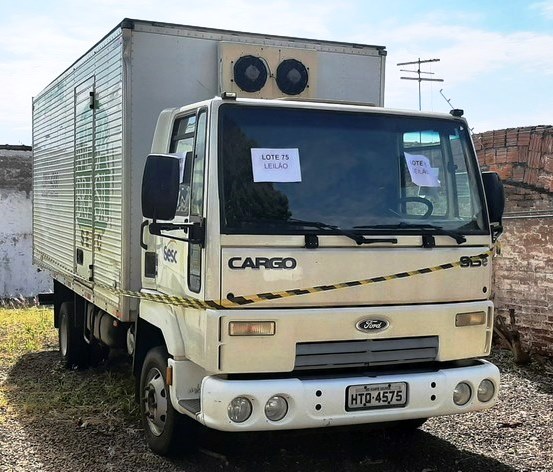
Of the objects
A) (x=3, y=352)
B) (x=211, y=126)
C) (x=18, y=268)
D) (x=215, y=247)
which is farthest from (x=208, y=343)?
(x=18, y=268)

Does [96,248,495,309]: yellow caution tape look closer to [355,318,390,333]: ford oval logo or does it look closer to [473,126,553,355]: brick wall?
[355,318,390,333]: ford oval logo

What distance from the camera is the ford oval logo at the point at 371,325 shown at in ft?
15.0

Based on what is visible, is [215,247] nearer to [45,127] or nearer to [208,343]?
[208,343]

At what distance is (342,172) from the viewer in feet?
15.1

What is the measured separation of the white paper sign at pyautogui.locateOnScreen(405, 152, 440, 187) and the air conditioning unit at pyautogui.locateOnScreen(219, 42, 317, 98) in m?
1.27

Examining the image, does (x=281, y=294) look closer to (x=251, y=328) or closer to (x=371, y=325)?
(x=251, y=328)

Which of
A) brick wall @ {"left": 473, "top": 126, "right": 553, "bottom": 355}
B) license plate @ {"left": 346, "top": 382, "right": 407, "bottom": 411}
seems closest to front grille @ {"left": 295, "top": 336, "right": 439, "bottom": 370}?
license plate @ {"left": 346, "top": 382, "right": 407, "bottom": 411}

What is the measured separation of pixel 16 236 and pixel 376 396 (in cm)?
1319

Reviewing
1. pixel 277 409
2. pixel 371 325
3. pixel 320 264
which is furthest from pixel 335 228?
pixel 277 409

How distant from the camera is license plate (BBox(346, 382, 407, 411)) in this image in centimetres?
442

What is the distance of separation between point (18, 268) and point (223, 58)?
38.6 feet

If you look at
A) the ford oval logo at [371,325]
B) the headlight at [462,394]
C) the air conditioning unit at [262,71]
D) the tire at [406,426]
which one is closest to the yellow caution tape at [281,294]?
the ford oval logo at [371,325]

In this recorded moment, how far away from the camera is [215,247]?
4293 millimetres

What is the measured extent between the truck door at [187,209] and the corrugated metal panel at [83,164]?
2.20ft
